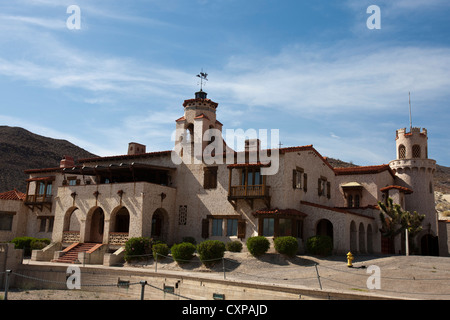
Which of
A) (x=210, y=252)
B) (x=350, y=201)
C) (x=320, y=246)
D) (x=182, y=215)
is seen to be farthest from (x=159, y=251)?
(x=350, y=201)

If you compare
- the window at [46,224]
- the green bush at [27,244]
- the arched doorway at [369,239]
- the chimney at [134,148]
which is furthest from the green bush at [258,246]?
the window at [46,224]

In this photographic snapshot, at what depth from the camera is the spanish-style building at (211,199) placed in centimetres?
3136

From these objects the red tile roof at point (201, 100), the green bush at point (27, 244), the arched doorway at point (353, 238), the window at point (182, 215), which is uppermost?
the red tile roof at point (201, 100)

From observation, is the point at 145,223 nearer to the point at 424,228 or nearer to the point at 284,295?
the point at 284,295

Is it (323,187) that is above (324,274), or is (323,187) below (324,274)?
above

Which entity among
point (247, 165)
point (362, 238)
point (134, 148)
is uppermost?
point (134, 148)

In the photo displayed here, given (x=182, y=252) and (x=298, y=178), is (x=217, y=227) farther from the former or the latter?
(x=298, y=178)

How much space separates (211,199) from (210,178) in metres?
1.78

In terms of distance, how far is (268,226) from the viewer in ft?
101

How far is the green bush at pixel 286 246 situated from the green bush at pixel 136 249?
938 cm

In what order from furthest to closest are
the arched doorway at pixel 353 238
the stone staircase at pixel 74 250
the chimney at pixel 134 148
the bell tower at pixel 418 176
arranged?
the bell tower at pixel 418 176 → the chimney at pixel 134 148 → the arched doorway at pixel 353 238 → the stone staircase at pixel 74 250

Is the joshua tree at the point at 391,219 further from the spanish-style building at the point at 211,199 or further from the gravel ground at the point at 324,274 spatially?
the gravel ground at the point at 324,274

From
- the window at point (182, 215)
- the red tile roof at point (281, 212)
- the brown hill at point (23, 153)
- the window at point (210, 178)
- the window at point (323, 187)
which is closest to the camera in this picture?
the red tile roof at point (281, 212)
